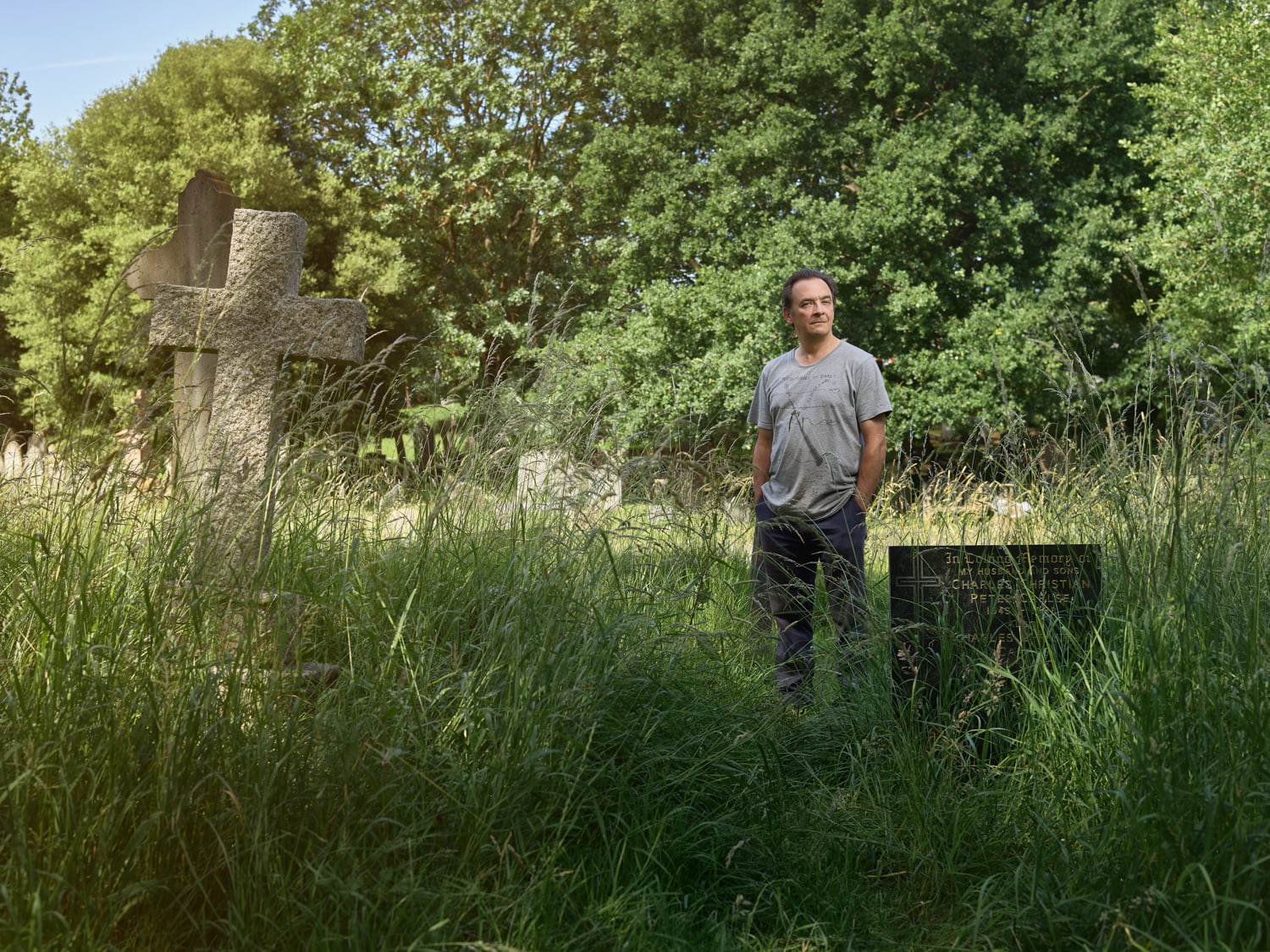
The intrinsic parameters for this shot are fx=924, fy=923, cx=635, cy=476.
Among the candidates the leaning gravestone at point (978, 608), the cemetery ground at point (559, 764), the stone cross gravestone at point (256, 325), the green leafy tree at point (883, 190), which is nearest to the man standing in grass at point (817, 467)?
the leaning gravestone at point (978, 608)

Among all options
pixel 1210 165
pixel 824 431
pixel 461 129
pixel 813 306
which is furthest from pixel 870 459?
pixel 461 129

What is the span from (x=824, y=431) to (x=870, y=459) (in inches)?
9.2

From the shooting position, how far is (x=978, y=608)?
328 cm

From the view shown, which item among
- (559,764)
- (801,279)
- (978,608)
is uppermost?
(801,279)

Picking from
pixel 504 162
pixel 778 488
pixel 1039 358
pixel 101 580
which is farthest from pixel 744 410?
pixel 101 580

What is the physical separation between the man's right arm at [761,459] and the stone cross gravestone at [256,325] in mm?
1817

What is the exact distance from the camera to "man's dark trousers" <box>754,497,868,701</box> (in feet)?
12.3

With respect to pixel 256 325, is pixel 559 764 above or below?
below

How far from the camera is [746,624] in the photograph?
3.71 metres

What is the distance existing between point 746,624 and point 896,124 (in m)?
13.8

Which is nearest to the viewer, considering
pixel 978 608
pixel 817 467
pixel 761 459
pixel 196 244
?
pixel 978 608

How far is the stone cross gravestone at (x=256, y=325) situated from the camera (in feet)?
11.2

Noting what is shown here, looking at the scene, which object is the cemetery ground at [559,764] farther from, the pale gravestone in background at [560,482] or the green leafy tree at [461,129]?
the green leafy tree at [461,129]

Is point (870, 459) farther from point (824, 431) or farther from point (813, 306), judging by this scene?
point (813, 306)
